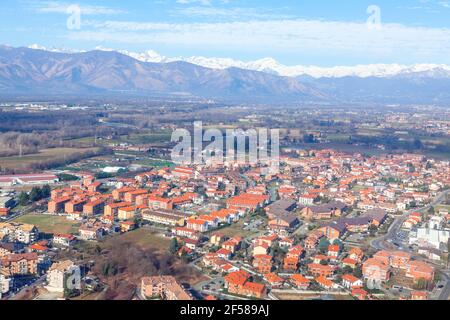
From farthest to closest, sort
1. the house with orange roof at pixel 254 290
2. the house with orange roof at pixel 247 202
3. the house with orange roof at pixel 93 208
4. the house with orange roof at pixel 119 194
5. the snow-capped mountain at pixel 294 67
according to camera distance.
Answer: the snow-capped mountain at pixel 294 67, the house with orange roof at pixel 119 194, the house with orange roof at pixel 247 202, the house with orange roof at pixel 93 208, the house with orange roof at pixel 254 290

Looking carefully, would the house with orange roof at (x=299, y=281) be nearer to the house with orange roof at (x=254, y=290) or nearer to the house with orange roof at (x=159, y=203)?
the house with orange roof at (x=254, y=290)

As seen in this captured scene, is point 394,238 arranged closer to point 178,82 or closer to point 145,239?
point 145,239

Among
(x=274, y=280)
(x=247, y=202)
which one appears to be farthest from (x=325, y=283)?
(x=247, y=202)

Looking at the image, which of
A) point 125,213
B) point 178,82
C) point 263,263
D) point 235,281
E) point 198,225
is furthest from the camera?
point 178,82

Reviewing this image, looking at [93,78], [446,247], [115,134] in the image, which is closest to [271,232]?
[446,247]

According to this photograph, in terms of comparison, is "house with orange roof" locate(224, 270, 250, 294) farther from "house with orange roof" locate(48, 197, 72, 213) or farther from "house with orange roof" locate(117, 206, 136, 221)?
"house with orange roof" locate(48, 197, 72, 213)

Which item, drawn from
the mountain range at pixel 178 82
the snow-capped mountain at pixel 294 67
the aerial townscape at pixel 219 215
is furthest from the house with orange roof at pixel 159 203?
the snow-capped mountain at pixel 294 67

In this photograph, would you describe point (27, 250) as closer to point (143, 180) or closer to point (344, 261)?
point (344, 261)
